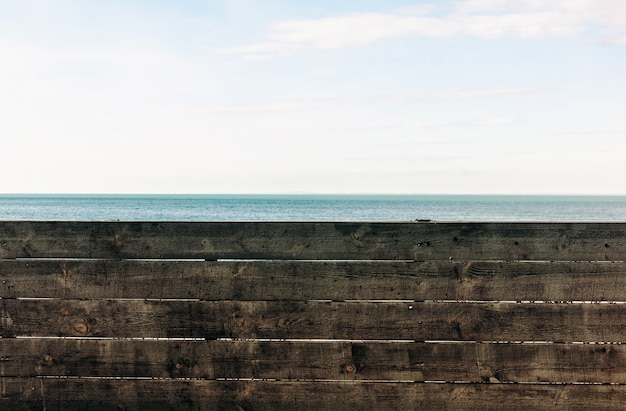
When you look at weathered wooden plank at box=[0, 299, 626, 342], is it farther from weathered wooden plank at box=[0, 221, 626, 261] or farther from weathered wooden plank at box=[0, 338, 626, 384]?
weathered wooden plank at box=[0, 221, 626, 261]

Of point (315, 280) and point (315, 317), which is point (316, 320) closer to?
point (315, 317)

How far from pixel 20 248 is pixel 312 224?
1565 mm

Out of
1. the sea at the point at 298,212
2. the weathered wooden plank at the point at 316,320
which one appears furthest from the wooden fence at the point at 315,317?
the sea at the point at 298,212

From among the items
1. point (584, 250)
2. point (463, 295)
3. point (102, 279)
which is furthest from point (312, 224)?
→ point (584, 250)

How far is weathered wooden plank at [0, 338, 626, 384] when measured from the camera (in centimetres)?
324

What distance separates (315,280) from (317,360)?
408 millimetres

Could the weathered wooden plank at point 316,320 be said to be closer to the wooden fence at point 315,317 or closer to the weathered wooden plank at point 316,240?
the wooden fence at point 315,317

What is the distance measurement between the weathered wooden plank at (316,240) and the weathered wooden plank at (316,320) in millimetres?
252

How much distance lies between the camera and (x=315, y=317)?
10.8 feet

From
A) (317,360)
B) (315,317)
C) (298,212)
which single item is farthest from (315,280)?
(298,212)

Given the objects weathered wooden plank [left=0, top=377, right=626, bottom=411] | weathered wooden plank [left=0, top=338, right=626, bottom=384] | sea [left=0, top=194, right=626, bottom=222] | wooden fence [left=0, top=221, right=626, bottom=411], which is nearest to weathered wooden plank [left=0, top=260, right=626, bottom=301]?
wooden fence [left=0, top=221, right=626, bottom=411]

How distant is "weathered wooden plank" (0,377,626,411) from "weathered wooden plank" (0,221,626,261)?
2.16ft

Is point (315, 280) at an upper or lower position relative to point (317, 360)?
upper

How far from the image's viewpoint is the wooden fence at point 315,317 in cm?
325
